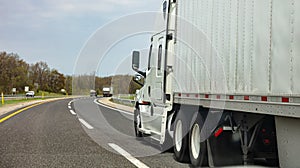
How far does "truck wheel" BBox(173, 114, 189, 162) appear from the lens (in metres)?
6.54

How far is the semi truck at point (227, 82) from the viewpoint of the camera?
11.8 ft

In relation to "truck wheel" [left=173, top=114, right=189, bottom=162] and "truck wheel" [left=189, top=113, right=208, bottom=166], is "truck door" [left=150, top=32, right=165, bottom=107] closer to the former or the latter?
"truck wheel" [left=173, top=114, right=189, bottom=162]

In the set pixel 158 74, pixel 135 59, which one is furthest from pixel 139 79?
pixel 158 74

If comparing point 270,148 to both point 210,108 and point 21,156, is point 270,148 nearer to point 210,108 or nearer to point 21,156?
point 210,108

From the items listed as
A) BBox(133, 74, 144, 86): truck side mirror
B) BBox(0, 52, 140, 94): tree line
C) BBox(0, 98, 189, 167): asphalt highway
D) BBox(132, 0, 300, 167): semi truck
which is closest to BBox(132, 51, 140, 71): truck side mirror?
BBox(132, 0, 300, 167): semi truck

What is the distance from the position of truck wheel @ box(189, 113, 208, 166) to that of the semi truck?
2 cm

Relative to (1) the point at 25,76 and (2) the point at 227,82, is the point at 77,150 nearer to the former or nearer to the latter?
(2) the point at 227,82

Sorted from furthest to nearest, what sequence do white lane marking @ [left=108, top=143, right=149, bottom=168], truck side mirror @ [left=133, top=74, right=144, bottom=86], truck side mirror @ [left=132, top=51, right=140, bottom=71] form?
truck side mirror @ [left=133, top=74, right=144, bottom=86], truck side mirror @ [left=132, top=51, right=140, bottom=71], white lane marking @ [left=108, top=143, right=149, bottom=168]

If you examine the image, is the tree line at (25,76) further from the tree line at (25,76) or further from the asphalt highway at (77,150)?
the asphalt highway at (77,150)

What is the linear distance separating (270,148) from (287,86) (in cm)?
185

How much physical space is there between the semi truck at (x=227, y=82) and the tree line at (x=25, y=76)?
202 ft

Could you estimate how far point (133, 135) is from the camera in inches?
429

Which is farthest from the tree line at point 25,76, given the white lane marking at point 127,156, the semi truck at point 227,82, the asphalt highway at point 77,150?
the semi truck at point 227,82

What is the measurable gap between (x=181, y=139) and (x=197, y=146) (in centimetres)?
59
